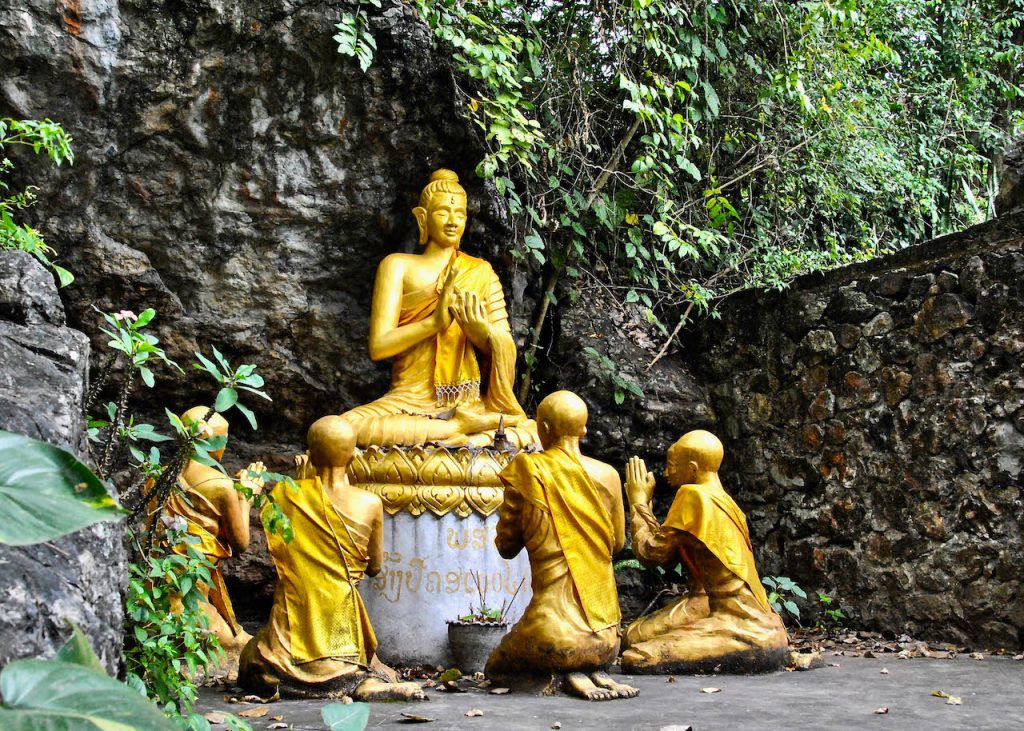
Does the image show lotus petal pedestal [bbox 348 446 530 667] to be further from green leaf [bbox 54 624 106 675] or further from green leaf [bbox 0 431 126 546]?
green leaf [bbox 0 431 126 546]

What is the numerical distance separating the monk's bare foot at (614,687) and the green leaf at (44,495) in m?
3.65

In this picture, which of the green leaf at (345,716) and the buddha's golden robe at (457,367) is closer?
the green leaf at (345,716)

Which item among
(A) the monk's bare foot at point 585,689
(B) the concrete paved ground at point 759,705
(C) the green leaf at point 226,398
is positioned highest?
(C) the green leaf at point 226,398

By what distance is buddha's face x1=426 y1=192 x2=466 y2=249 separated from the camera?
691 centimetres

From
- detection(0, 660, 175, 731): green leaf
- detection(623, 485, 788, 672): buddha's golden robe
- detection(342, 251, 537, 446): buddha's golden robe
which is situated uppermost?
detection(342, 251, 537, 446): buddha's golden robe

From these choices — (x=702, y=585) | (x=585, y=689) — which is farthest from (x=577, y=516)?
(x=702, y=585)

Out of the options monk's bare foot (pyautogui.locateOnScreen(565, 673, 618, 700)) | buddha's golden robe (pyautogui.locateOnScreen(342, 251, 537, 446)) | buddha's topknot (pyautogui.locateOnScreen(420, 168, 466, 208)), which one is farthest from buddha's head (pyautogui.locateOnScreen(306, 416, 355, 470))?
buddha's topknot (pyautogui.locateOnScreen(420, 168, 466, 208))

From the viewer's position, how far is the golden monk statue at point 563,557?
14.5 feet

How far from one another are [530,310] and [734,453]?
1.73m

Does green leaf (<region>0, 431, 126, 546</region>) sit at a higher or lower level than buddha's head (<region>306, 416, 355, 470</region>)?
lower

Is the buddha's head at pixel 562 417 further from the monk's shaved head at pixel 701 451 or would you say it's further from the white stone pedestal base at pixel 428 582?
the white stone pedestal base at pixel 428 582

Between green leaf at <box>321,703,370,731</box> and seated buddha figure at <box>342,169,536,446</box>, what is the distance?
4.60 meters

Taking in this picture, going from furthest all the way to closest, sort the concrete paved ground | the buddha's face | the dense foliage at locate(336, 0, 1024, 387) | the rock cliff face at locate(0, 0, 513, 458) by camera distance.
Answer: the dense foliage at locate(336, 0, 1024, 387), the buddha's face, the rock cliff face at locate(0, 0, 513, 458), the concrete paved ground

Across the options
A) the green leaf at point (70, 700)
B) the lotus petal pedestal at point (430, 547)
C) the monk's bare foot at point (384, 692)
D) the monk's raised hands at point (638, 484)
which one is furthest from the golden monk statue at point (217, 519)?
the green leaf at point (70, 700)
